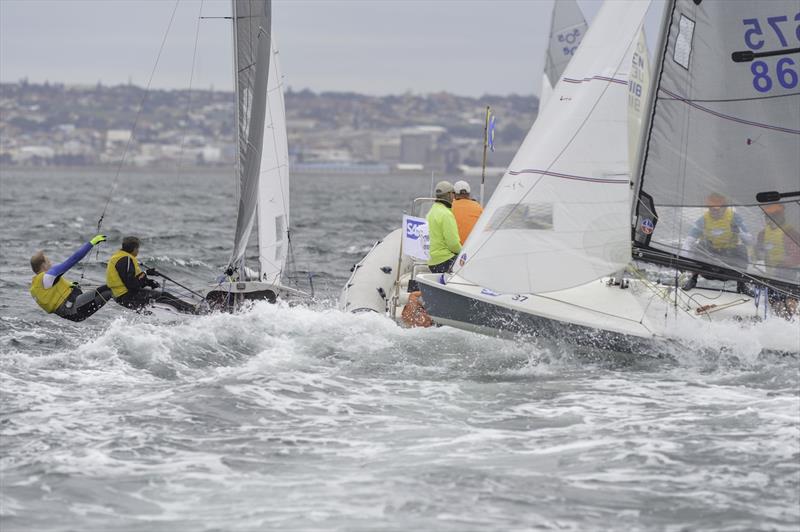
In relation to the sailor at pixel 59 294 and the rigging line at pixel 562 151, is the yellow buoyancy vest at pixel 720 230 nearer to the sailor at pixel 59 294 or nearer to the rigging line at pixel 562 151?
the rigging line at pixel 562 151

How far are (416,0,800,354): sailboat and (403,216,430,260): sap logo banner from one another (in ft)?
3.79

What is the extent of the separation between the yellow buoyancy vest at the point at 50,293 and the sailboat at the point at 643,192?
3.35 meters

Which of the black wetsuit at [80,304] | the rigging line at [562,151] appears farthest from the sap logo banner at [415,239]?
the black wetsuit at [80,304]

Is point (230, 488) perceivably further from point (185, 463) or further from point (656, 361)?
point (656, 361)

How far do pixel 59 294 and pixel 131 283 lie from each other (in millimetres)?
634

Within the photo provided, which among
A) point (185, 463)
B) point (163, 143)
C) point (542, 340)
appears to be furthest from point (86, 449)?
point (163, 143)

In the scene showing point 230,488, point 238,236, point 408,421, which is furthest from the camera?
point 238,236

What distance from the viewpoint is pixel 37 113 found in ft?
531

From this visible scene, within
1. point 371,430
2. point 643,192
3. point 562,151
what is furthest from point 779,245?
point 371,430

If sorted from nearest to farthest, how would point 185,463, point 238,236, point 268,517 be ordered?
point 268,517
point 185,463
point 238,236

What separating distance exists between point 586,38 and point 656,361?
264cm

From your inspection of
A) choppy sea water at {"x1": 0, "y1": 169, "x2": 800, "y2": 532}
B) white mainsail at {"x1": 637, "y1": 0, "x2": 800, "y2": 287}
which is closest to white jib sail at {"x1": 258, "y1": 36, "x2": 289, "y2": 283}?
choppy sea water at {"x1": 0, "y1": 169, "x2": 800, "y2": 532}

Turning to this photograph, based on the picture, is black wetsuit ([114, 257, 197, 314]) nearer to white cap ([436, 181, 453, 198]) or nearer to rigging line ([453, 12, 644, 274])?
white cap ([436, 181, 453, 198])

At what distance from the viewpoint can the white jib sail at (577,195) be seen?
963 centimetres
